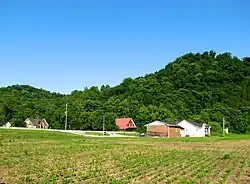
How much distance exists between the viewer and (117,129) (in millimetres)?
94562

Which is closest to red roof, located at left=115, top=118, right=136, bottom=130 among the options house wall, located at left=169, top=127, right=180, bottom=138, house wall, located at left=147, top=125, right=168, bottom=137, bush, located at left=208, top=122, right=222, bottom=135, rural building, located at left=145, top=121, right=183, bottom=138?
rural building, located at left=145, top=121, right=183, bottom=138

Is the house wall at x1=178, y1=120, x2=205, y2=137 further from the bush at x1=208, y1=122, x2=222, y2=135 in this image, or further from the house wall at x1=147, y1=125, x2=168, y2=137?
the house wall at x1=147, y1=125, x2=168, y2=137

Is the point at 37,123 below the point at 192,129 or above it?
above

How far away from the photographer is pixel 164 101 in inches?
4055

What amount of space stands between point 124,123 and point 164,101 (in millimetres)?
14281

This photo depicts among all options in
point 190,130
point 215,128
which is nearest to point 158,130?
point 190,130

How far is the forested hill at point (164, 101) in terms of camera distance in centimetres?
9650

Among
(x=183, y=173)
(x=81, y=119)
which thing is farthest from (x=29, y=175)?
(x=81, y=119)

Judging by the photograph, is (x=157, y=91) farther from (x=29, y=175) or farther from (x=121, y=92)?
(x=29, y=175)

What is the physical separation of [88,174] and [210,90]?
97.2 meters

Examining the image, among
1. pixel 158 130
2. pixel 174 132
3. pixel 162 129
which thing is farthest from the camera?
pixel 174 132

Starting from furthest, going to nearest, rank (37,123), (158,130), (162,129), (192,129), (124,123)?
1. (37,123)
2. (124,123)
3. (192,129)
4. (158,130)
5. (162,129)

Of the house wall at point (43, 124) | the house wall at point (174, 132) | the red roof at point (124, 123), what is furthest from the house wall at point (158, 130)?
the house wall at point (43, 124)

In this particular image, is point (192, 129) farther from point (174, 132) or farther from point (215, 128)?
point (215, 128)
